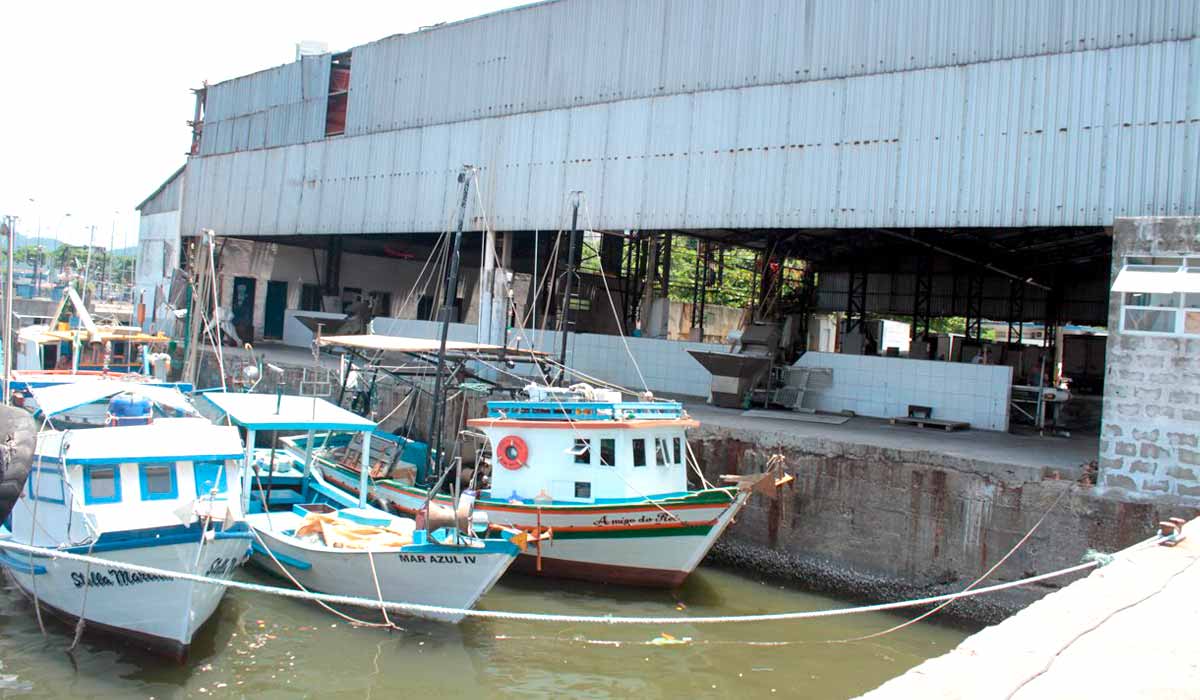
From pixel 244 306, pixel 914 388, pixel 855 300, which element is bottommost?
pixel 914 388

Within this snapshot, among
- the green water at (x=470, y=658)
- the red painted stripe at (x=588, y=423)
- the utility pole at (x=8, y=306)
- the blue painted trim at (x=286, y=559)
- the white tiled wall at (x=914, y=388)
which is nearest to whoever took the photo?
the green water at (x=470, y=658)

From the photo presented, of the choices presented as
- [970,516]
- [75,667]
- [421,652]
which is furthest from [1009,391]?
[75,667]

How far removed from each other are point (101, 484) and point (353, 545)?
3.03 meters

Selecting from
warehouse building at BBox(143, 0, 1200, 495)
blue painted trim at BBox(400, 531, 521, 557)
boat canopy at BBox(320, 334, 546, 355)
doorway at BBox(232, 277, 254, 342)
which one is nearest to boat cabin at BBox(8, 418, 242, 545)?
blue painted trim at BBox(400, 531, 521, 557)

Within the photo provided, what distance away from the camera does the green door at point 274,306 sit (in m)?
33.1

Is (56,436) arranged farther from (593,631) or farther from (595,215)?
(595,215)

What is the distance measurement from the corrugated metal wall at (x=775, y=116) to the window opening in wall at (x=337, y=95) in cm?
31

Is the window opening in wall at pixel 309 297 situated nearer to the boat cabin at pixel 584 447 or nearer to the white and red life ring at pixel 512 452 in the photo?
the boat cabin at pixel 584 447

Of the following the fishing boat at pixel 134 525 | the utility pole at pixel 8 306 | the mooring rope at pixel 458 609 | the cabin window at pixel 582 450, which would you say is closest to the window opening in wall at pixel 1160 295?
the mooring rope at pixel 458 609

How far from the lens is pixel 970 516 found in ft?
41.9

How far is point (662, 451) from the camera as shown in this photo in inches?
557

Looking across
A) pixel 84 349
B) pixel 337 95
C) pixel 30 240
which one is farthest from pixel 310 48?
pixel 30 240

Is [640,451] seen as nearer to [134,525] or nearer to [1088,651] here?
[134,525]

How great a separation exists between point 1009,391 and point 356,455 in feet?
39.5
